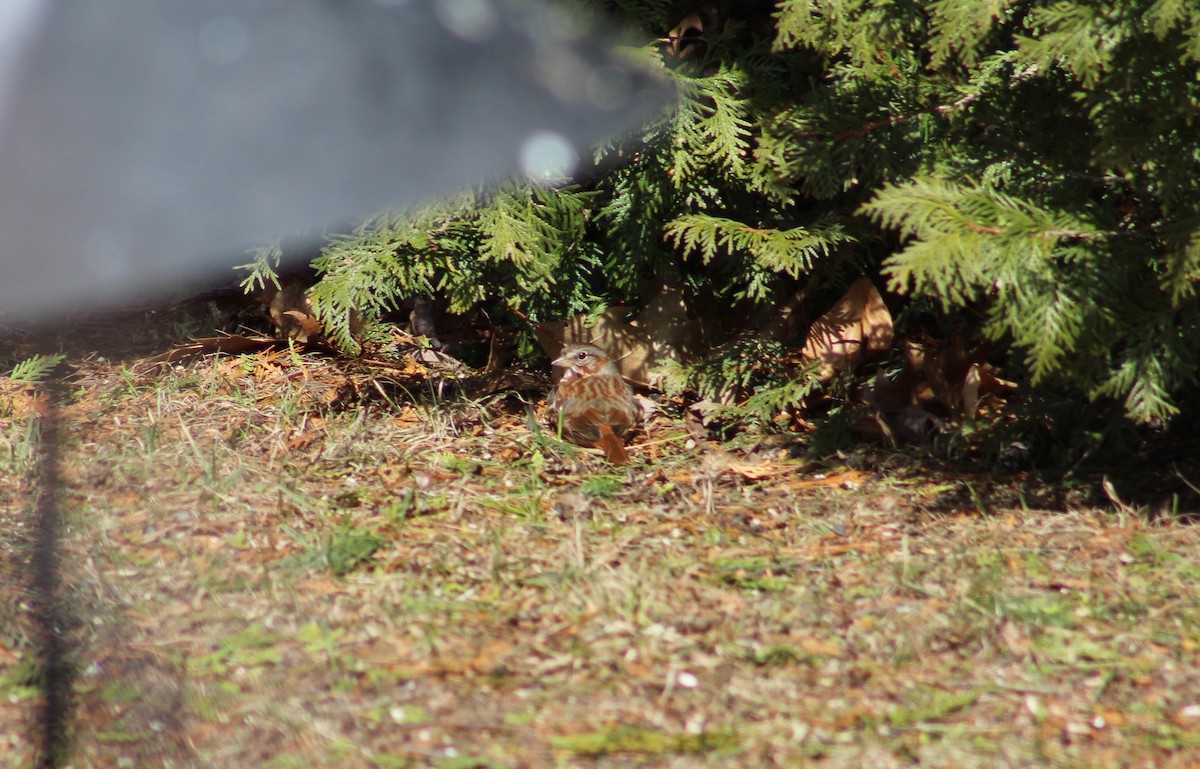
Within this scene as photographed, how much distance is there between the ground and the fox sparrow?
8cm

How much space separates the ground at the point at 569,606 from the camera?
2.14 metres

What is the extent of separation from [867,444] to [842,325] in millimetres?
443

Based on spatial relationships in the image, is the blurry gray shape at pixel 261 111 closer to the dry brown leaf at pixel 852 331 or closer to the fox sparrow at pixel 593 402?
the fox sparrow at pixel 593 402

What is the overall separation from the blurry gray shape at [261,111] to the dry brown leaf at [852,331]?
956mm

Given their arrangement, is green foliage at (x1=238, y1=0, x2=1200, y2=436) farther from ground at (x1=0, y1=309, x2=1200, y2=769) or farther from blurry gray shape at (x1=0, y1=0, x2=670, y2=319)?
ground at (x1=0, y1=309, x2=1200, y2=769)

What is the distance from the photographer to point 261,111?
3.29m

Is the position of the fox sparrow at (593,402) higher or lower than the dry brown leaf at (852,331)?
lower

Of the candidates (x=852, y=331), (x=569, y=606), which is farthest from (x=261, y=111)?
(x=852, y=331)

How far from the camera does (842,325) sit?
12.9ft

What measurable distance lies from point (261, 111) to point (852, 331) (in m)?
2.08

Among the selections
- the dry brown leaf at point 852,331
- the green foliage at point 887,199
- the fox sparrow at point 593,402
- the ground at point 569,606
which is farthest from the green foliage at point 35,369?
the dry brown leaf at point 852,331

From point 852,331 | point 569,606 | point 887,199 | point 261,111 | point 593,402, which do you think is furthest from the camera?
point 852,331

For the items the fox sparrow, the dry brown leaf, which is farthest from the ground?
the dry brown leaf

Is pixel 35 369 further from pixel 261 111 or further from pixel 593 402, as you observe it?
pixel 593 402
